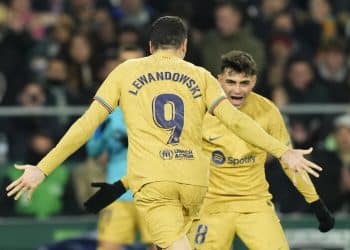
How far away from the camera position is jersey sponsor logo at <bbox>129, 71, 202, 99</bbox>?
29.1ft

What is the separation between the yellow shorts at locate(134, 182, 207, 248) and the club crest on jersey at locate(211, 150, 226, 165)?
4.23 ft

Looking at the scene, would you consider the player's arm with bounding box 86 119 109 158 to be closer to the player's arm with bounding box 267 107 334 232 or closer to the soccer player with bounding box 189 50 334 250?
the soccer player with bounding box 189 50 334 250

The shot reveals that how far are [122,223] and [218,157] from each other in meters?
2.31

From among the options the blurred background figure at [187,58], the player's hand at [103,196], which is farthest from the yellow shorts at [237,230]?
the blurred background figure at [187,58]

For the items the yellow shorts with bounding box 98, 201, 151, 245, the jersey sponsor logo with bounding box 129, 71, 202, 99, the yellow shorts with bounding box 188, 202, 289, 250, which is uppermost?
the jersey sponsor logo with bounding box 129, 71, 202, 99

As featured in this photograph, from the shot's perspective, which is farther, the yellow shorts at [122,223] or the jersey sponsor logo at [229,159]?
the yellow shorts at [122,223]

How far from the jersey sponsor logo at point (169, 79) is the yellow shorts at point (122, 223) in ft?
11.3

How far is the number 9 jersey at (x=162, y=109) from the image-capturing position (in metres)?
8.85

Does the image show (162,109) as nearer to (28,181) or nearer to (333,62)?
(28,181)

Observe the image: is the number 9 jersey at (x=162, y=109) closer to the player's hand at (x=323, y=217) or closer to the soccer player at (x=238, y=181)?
the soccer player at (x=238, y=181)

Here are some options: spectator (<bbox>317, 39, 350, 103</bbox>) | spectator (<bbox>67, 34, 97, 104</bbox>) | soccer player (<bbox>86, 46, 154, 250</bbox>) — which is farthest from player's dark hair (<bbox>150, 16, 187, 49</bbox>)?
spectator (<bbox>317, 39, 350, 103</bbox>)

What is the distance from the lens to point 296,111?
14.1m

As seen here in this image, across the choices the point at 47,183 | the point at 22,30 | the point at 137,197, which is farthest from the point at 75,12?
the point at 137,197

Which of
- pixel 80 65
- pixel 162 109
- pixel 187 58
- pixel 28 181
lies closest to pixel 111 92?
pixel 162 109
